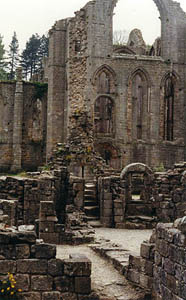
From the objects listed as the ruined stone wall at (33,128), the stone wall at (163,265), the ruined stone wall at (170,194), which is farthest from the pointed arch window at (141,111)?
the stone wall at (163,265)

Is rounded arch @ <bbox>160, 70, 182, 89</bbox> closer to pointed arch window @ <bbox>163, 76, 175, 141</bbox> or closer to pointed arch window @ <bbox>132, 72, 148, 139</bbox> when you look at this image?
pointed arch window @ <bbox>163, 76, 175, 141</bbox>

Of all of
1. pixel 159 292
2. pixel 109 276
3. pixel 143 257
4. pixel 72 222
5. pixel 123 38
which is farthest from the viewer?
pixel 123 38

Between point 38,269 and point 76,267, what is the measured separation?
0.70m

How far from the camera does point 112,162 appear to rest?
3741 cm

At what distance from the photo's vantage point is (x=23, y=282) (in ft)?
29.0

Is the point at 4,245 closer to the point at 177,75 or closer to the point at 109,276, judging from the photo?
the point at 109,276

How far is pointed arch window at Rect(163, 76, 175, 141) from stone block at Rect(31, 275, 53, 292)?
3043cm

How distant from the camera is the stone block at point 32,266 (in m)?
8.85

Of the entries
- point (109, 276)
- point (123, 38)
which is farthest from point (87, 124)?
point (123, 38)

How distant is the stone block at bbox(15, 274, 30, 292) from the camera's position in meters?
8.81

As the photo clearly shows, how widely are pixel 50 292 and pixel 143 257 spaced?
2071 millimetres

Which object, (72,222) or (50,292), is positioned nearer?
(50,292)

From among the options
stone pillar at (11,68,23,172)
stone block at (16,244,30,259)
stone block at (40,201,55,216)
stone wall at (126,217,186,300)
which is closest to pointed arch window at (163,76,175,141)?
stone pillar at (11,68,23,172)

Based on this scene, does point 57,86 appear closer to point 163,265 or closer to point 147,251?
point 147,251
